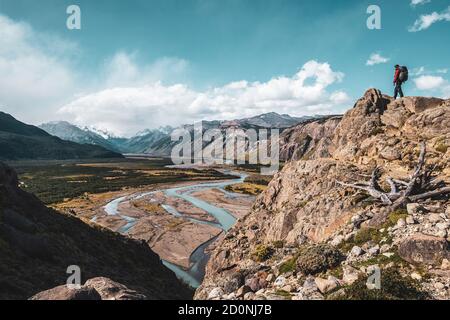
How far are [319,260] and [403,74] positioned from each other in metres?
26.2

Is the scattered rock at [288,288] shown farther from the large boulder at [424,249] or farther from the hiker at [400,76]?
the hiker at [400,76]

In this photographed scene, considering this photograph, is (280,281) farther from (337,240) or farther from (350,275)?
(337,240)

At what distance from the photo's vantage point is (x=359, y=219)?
22500 mm

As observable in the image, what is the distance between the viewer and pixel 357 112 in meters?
40.7

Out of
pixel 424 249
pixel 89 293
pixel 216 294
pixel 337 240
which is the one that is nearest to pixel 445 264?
pixel 424 249

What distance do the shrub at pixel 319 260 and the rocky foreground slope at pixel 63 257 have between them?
9.77 meters

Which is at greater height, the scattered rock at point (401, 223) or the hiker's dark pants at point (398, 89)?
the hiker's dark pants at point (398, 89)

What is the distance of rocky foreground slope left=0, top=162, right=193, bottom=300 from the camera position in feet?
68.9

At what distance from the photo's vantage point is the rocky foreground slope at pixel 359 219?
16.1 meters

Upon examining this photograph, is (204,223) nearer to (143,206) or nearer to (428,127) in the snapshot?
(143,206)

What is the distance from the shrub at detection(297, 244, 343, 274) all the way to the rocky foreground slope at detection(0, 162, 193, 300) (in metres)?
9.77

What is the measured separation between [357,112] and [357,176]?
1385cm

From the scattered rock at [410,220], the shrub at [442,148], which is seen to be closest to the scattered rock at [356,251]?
the scattered rock at [410,220]
